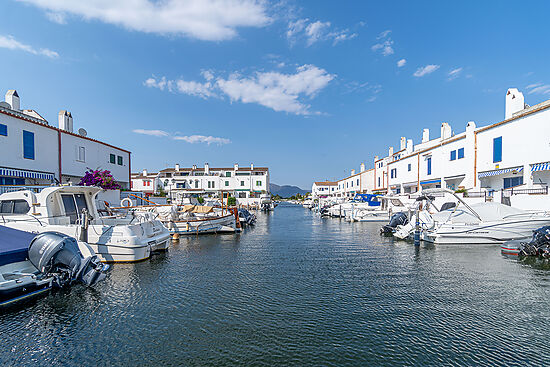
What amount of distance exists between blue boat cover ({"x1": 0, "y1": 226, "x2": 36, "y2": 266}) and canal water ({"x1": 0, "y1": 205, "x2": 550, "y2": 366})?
149cm

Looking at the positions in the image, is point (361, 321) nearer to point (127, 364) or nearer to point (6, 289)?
point (127, 364)

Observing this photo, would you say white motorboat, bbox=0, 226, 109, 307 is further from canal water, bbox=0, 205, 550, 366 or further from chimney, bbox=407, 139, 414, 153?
chimney, bbox=407, 139, 414, 153

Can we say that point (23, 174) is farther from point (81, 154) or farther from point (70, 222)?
point (70, 222)

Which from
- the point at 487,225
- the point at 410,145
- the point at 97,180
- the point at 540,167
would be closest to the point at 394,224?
the point at 487,225

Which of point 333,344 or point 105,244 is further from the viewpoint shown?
point 105,244

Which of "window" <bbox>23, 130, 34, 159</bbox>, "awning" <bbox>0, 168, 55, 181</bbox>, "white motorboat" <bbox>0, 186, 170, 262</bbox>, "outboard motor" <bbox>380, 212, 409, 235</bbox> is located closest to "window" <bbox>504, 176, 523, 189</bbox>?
"outboard motor" <bbox>380, 212, 409, 235</bbox>

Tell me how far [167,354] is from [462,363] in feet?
18.6

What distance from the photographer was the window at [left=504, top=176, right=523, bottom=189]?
24219 mm

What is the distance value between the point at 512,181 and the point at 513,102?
344 inches

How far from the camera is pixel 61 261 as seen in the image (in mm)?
8625

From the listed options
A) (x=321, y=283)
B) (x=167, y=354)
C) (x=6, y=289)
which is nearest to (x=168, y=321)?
(x=167, y=354)

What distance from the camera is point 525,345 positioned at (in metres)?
5.84

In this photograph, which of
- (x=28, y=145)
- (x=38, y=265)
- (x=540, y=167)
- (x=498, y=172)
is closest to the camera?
(x=38, y=265)

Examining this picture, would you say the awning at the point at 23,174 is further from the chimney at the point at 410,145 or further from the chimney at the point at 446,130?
the chimney at the point at 410,145
